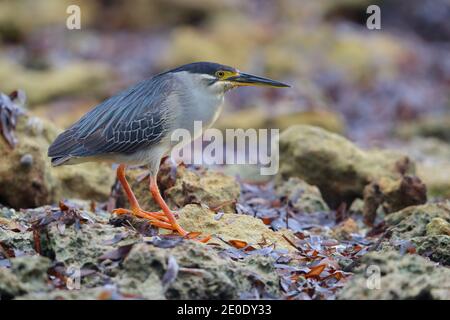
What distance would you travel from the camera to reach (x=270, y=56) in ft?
75.4

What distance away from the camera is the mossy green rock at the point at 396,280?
5.69 meters

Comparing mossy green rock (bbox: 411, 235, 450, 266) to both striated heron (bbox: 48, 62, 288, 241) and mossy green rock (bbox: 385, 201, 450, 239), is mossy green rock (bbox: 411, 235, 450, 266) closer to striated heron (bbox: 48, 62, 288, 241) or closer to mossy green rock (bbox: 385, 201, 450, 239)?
mossy green rock (bbox: 385, 201, 450, 239)

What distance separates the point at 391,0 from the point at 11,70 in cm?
1348

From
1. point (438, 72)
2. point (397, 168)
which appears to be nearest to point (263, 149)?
point (397, 168)

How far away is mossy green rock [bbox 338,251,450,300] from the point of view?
18.7 ft

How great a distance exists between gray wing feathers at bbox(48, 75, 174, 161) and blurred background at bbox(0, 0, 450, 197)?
787cm

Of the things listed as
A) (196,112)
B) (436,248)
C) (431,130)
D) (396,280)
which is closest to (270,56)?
(431,130)

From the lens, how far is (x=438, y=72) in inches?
947

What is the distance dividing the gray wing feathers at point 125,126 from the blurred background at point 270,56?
310 inches

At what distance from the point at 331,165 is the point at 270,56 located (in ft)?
41.6

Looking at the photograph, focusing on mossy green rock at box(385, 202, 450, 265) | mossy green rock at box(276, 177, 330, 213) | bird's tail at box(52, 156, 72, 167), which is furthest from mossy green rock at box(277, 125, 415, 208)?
bird's tail at box(52, 156, 72, 167)

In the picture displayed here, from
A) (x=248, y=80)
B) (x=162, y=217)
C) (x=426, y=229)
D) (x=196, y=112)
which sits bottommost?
(x=426, y=229)

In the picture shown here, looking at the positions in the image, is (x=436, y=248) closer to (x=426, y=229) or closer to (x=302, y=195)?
(x=426, y=229)

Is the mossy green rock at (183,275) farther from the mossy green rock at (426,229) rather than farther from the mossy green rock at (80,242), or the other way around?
the mossy green rock at (426,229)
